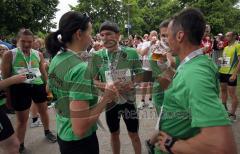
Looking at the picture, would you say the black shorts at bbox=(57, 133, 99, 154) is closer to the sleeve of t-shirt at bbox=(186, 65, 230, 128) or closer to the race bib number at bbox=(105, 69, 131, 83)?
the race bib number at bbox=(105, 69, 131, 83)

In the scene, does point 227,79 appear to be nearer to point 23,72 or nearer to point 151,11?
point 23,72

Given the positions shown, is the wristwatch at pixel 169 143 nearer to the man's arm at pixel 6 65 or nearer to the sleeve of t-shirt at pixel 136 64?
the sleeve of t-shirt at pixel 136 64

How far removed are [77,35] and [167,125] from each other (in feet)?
3.14

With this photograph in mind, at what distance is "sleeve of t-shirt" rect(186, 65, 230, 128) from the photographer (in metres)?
1.46

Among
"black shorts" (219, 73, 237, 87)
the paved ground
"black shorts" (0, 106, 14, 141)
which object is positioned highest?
"black shorts" (219, 73, 237, 87)

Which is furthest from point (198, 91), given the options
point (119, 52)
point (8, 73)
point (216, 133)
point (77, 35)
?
point (8, 73)

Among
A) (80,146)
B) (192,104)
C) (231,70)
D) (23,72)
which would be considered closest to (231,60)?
(231,70)

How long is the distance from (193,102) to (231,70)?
527 cm

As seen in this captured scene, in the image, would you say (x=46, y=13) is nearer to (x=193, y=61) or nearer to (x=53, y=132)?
(x=53, y=132)

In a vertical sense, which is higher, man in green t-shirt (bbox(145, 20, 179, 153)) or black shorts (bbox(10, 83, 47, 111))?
man in green t-shirt (bbox(145, 20, 179, 153))

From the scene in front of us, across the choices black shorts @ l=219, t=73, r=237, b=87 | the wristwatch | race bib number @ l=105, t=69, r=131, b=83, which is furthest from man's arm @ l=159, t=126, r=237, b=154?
black shorts @ l=219, t=73, r=237, b=87

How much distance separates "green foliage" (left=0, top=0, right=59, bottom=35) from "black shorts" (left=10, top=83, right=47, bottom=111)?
26669 millimetres

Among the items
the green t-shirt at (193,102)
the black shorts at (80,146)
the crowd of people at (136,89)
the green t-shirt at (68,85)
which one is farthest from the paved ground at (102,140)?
the green t-shirt at (193,102)

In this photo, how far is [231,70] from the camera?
6.41 meters
